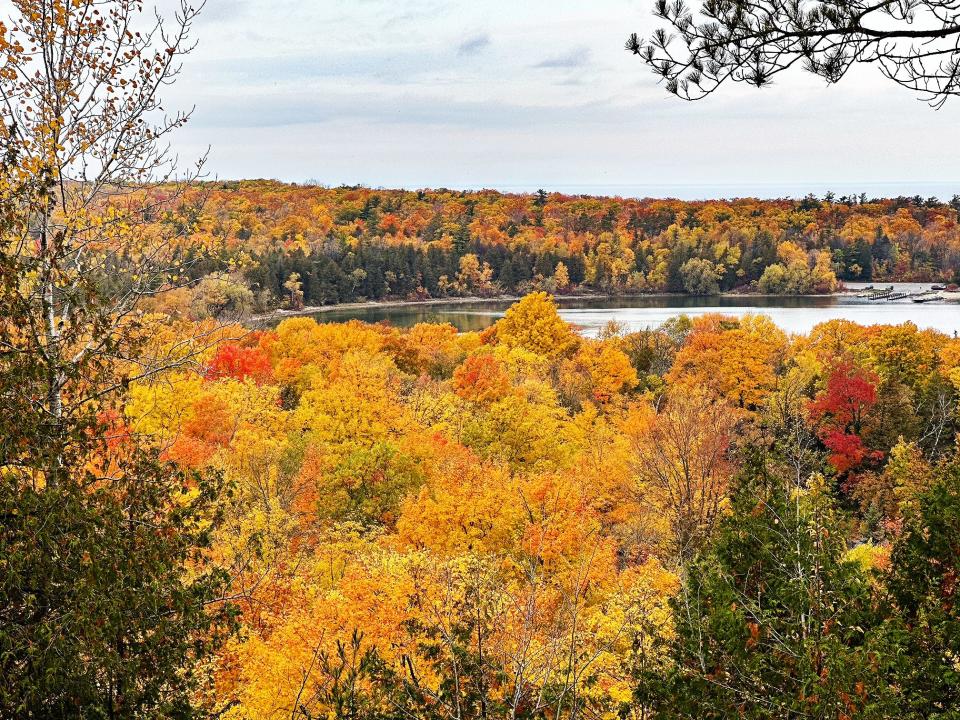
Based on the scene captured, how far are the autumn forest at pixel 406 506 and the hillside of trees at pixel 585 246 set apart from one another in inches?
3033

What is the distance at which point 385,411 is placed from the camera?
31625mm

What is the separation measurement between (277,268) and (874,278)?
343 feet

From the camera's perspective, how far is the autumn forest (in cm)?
679

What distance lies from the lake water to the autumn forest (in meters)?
41.0

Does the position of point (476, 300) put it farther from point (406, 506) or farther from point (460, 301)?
point (406, 506)

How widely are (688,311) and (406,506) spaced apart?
328 ft

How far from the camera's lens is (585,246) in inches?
6501

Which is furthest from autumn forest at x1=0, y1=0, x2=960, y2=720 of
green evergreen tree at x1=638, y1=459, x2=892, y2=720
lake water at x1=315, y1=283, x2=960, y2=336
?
lake water at x1=315, y1=283, x2=960, y2=336

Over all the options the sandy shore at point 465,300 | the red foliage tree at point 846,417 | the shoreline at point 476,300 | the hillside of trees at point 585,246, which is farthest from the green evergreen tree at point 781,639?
the shoreline at point 476,300

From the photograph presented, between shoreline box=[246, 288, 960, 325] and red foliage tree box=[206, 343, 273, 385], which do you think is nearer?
red foliage tree box=[206, 343, 273, 385]

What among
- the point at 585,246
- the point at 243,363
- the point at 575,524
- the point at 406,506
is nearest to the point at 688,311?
the point at 585,246

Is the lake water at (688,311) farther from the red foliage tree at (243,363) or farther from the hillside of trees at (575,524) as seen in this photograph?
the red foliage tree at (243,363)

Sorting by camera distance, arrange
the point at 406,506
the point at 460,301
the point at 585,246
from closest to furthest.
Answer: the point at 406,506 → the point at 460,301 → the point at 585,246

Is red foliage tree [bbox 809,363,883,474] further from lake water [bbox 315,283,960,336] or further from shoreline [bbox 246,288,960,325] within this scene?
shoreline [bbox 246,288,960,325]
